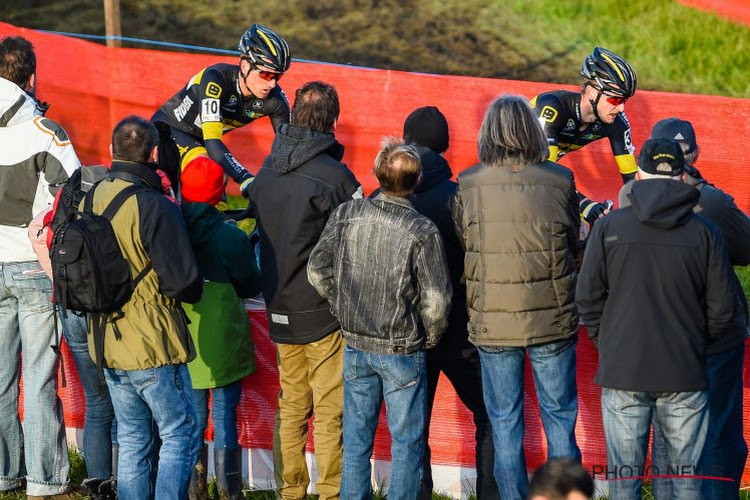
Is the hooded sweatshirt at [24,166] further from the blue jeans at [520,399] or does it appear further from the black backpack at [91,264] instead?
the blue jeans at [520,399]

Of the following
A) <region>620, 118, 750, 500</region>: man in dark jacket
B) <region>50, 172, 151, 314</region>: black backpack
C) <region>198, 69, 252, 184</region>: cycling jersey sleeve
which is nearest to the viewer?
<region>50, 172, 151, 314</region>: black backpack

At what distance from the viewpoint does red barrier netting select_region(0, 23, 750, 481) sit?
35.3 feet

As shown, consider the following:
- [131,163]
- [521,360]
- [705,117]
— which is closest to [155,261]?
[131,163]

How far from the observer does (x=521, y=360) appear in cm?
557

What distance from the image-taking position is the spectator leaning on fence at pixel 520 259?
5.39 m

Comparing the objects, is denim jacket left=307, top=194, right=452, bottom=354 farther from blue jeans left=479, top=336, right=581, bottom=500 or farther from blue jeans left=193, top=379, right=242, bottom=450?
blue jeans left=193, top=379, right=242, bottom=450

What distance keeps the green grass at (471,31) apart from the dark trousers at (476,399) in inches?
417

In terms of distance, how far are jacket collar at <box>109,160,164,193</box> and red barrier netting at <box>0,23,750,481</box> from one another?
6.04 m

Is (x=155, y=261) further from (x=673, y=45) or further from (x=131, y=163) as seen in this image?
(x=673, y=45)

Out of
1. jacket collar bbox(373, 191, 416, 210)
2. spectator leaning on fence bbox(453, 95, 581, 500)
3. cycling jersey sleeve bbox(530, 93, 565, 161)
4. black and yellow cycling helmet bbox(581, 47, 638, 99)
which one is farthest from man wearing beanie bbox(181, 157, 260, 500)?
black and yellow cycling helmet bbox(581, 47, 638, 99)

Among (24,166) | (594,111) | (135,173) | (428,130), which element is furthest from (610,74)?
(24,166)

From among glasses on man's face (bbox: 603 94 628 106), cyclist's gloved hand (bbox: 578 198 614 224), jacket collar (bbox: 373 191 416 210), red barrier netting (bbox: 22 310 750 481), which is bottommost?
red barrier netting (bbox: 22 310 750 481)

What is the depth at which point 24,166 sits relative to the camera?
20.7ft

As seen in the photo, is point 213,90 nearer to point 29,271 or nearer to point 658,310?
point 29,271
